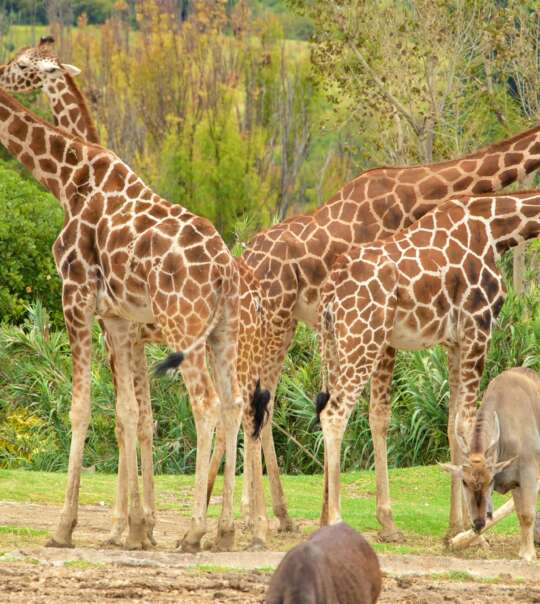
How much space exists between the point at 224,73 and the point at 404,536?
90.1 feet

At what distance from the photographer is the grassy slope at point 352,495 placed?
11977mm

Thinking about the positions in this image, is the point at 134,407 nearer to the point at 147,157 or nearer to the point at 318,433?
the point at 318,433

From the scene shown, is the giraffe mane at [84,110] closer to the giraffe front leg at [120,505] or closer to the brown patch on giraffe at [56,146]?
the brown patch on giraffe at [56,146]

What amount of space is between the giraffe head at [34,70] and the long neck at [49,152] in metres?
1.13

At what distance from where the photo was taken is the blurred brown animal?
237 inches

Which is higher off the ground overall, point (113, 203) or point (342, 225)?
point (342, 225)

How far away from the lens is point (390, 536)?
11273 millimetres

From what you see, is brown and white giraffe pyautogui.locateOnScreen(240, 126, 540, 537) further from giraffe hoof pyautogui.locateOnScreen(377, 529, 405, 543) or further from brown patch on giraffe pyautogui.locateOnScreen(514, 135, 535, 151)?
giraffe hoof pyautogui.locateOnScreen(377, 529, 405, 543)

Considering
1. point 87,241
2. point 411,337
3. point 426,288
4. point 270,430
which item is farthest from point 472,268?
point 87,241

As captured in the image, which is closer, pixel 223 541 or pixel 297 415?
pixel 223 541

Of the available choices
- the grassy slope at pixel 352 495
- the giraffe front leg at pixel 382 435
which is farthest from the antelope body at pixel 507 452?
the giraffe front leg at pixel 382 435

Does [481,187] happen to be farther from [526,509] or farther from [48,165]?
[48,165]

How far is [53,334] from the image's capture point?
1873 cm

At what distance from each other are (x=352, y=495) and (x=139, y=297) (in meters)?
4.82
